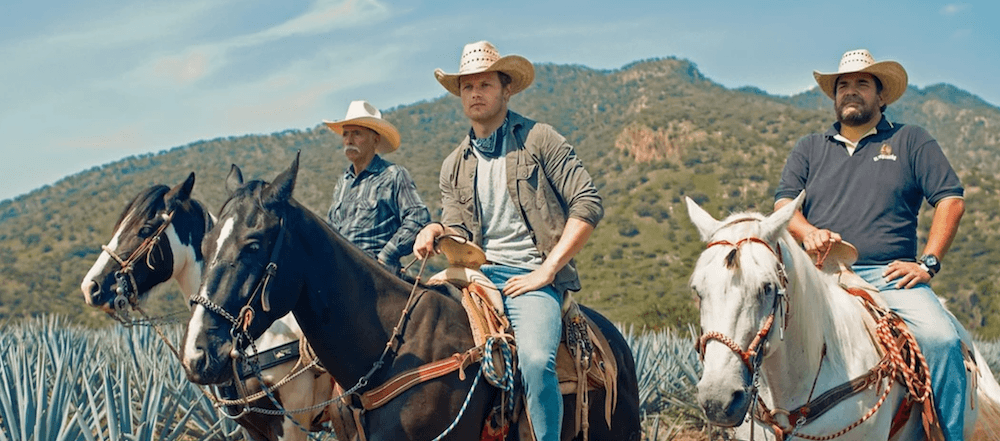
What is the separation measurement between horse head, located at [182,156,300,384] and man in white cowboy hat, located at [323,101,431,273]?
61.2 inches

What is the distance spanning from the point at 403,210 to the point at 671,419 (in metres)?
5.63

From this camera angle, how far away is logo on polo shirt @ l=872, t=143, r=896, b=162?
12.5 feet

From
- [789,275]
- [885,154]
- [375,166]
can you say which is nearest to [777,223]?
[789,275]

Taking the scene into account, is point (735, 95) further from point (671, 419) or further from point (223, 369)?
point (223, 369)

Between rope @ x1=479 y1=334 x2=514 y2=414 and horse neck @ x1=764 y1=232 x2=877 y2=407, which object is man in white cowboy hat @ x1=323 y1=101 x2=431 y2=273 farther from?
horse neck @ x1=764 y1=232 x2=877 y2=407

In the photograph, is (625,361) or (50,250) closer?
(625,361)

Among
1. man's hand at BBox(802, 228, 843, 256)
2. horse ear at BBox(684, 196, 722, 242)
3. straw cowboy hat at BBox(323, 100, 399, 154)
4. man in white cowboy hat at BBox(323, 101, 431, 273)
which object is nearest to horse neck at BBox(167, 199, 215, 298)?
man in white cowboy hat at BBox(323, 101, 431, 273)

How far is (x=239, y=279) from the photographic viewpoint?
2775 mm

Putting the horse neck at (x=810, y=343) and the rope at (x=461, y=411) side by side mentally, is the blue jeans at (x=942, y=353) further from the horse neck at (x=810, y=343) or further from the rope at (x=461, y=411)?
the rope at (x=461, y=411)

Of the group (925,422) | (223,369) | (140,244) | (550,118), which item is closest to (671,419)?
(925,422)

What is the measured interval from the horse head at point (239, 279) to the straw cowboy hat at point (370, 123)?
2.07 m

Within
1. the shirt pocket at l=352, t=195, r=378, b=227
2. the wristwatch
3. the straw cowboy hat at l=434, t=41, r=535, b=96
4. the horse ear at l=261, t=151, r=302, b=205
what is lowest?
the wristwatch

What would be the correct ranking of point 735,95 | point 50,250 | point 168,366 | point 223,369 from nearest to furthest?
1. point 223,369
2. point 168,366
3. point 50,250
4. point 735,95

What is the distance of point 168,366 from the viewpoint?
6863mm
